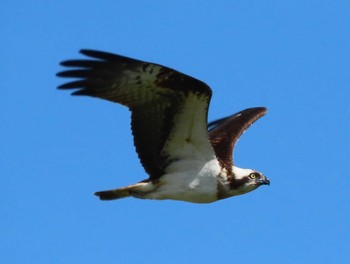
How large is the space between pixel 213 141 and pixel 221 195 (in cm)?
189

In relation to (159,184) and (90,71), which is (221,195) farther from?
(90,71)

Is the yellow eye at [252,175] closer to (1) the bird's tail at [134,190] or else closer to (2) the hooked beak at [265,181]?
(2) the hooked beak at [265,181]

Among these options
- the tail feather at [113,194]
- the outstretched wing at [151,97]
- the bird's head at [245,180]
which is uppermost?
the outstretched wing at [151,97]

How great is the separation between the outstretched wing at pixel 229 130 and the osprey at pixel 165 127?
8.5 inches

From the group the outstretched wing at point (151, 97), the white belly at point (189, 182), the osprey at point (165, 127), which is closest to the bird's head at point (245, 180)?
the osprey at point (165, 127)

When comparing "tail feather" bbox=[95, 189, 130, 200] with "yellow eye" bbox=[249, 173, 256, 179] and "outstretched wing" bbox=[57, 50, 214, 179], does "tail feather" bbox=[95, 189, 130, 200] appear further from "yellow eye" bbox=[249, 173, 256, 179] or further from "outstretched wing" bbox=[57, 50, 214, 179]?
"yellow eye" bbox=[249, 173, 256, 179]

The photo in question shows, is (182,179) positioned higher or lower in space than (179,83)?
lower

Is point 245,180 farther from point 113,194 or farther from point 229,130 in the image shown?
point 229,130

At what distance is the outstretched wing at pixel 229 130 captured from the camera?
45.8 ft

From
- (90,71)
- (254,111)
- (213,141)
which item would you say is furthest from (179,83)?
(254,111)

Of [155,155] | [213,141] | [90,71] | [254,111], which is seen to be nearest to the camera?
[90,71]

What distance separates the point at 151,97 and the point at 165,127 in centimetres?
56

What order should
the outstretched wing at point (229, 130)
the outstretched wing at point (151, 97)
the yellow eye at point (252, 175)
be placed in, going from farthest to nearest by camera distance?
the outstretched wing at point (229, 130), the yellow eye at point (252, 175), the outstretched wing at point (151, 97)

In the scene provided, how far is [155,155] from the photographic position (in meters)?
12.8
